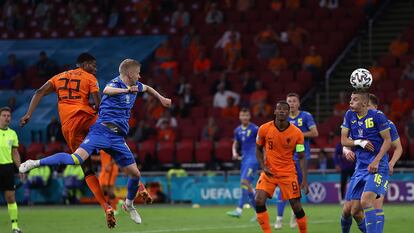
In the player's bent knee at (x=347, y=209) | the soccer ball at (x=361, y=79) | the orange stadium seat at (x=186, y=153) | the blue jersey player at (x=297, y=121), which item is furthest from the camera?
the orange stadium seat at (x=186, y=153)

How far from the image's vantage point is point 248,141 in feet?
80.3

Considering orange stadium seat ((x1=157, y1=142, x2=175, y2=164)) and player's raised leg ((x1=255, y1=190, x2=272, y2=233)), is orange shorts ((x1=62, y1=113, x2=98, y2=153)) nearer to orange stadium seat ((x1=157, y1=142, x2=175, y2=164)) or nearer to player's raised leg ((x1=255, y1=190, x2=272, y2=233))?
player's raised leg ((x1=255, y1=190, x2=272, y2=233))

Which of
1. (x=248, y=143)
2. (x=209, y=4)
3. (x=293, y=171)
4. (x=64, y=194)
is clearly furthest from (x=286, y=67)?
(x=293, y=171)

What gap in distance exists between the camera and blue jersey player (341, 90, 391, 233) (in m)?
14.7

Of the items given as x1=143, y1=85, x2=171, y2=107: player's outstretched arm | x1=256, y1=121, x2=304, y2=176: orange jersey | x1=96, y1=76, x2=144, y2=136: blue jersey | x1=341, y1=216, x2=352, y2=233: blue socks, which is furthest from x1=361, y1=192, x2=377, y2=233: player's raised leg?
x1=96, y1=76, x2=144, y2=136: blue jersey

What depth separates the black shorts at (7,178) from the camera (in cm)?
2016

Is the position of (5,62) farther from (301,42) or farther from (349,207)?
(349,207)

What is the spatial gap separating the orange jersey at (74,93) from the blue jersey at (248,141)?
26.8 feet

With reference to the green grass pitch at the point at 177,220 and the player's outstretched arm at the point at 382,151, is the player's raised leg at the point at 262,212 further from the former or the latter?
the green grass pitch at the point at 177,220

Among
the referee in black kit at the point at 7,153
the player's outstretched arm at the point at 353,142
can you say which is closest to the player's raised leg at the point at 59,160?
the player's outstretched arm at the point at 353,142

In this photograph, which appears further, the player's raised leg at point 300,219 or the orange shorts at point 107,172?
the orange shorts at point 107,172

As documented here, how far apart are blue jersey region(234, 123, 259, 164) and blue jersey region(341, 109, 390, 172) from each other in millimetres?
9340

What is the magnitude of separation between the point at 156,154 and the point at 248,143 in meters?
9.20

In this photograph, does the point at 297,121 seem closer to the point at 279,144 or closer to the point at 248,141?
the point at 279,144
